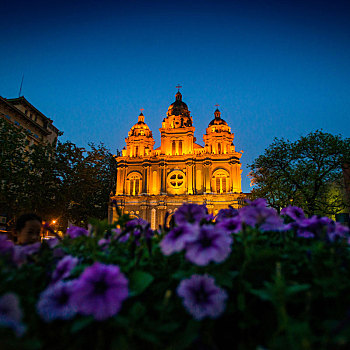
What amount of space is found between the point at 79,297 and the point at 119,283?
6.0 inches

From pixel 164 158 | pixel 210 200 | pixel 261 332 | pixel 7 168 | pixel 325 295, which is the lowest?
pixel 261 332

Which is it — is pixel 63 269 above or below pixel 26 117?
below

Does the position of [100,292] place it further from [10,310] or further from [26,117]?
[26,117]

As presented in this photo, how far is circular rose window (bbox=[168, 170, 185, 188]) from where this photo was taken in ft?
125

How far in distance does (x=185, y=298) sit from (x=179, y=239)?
0.85ft

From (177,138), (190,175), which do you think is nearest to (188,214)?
(190,175)

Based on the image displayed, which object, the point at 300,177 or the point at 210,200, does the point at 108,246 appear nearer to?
the point at 300,177

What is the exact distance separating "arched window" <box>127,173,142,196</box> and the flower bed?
123 ft

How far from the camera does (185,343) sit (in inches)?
34.6

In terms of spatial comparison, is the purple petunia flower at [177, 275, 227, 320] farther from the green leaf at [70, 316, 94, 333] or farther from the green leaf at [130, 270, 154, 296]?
the green leaf at [70, 316, 94, 333]

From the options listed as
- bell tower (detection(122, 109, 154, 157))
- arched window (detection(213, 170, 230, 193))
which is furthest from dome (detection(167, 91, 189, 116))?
arched window (detection(213, 170, 230, 193))

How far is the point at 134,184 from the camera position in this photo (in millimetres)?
38844

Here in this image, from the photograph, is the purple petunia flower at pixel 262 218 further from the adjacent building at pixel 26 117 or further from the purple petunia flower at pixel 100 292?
the adjacent building at pixel 26 117

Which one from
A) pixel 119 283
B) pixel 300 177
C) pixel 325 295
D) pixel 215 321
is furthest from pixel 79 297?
pixel 300 177
